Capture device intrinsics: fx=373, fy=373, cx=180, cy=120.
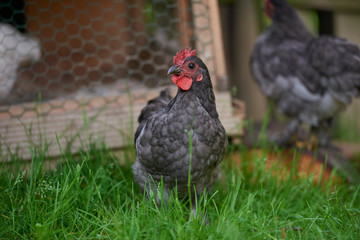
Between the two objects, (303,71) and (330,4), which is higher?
(330,4)

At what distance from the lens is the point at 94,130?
2227 millimetres

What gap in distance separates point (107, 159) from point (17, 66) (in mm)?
1078

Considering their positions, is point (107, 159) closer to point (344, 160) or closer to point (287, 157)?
point (287, 157)

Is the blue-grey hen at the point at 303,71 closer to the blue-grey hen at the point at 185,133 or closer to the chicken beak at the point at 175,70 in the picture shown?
the blue-grey hen at the point at 185,133

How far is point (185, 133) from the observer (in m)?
1.44

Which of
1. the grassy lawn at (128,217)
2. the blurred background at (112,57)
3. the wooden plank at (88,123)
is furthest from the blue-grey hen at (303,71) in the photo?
the grassy lawn at (128,217)

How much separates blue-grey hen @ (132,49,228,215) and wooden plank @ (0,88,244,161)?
623mm

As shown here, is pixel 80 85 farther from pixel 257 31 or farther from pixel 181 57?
pixel 257 31

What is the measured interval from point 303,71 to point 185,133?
1497 millimetres

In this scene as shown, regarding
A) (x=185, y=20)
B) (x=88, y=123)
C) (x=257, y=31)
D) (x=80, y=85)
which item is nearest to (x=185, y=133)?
(x=88, y=123)

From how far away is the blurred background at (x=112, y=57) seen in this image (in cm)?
220

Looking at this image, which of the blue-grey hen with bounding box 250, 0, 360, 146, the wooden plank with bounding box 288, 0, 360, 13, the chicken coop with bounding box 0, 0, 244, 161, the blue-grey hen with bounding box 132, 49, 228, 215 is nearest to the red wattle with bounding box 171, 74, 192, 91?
the blue-grey hen with bounding box 132, 49, 228, 215

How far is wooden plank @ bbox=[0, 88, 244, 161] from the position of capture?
208 cm

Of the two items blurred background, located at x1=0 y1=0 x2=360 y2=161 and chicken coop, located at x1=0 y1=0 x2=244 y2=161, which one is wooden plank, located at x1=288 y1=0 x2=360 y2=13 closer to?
blurred background, located at x1=0 y1=0 x2=360 y2=161
